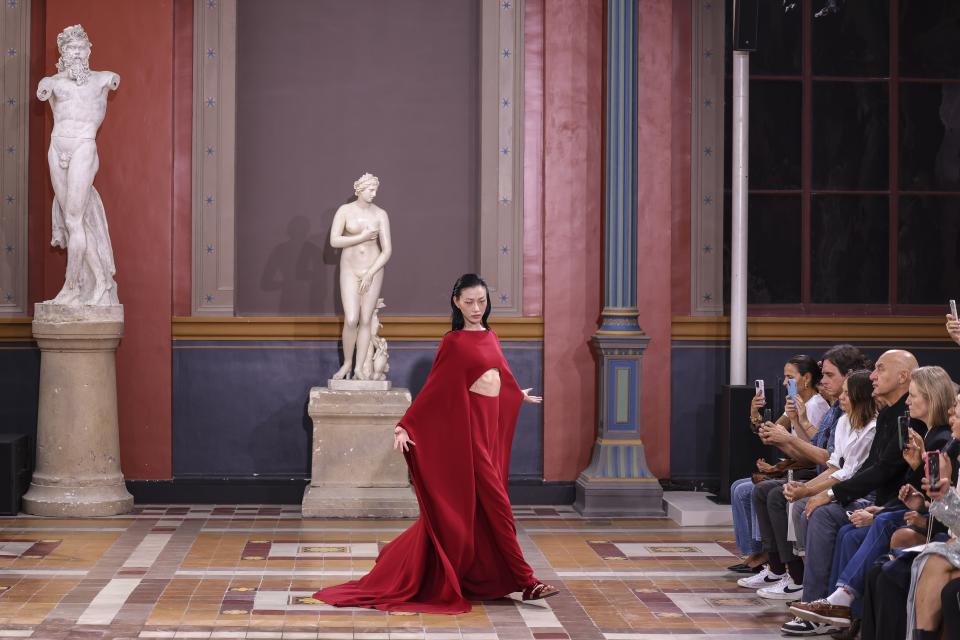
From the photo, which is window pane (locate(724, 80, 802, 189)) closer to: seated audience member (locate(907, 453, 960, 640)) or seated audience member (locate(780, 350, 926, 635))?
seated audience member (locate(780, 350, 926, 635))

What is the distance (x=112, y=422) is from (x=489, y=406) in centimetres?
→ 319

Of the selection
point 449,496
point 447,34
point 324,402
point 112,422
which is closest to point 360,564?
point 449,496

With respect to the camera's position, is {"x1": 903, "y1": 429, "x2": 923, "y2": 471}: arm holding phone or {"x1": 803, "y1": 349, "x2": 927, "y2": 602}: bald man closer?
{"x1": 903, "y1": 429, "x2": 923, "y2": 471}: arm holding phone

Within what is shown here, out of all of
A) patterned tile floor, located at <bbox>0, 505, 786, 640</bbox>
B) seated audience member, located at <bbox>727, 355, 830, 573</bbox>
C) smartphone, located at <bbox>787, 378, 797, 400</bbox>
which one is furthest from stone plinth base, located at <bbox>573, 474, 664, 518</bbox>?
smartphone, located at <bbox>787, 378, 797, 400</bbox>

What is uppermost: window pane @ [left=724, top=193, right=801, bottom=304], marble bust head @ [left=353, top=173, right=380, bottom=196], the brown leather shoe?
marble bust head @ [left=353, top=173, right=380, bottom=196]

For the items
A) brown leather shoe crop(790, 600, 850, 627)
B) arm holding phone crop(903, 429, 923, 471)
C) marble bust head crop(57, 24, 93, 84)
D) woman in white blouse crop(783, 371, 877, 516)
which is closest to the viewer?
arm holding phone crop(903, 429, 923, 471)

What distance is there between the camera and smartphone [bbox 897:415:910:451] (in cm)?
499

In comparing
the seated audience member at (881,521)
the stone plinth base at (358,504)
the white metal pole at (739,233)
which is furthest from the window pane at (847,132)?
the seated audience member at (881,521)

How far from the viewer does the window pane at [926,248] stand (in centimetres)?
908

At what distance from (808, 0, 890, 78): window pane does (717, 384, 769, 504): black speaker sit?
237 cm

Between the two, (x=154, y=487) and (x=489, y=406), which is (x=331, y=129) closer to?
(x=154, y=487)

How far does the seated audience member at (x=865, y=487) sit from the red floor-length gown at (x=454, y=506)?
123cm

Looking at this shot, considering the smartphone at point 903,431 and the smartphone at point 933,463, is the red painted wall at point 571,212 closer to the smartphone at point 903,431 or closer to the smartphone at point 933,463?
the smartphone at point 903,431

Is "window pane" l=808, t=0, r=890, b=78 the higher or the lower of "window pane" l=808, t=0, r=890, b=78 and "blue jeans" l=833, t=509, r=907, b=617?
the higher
